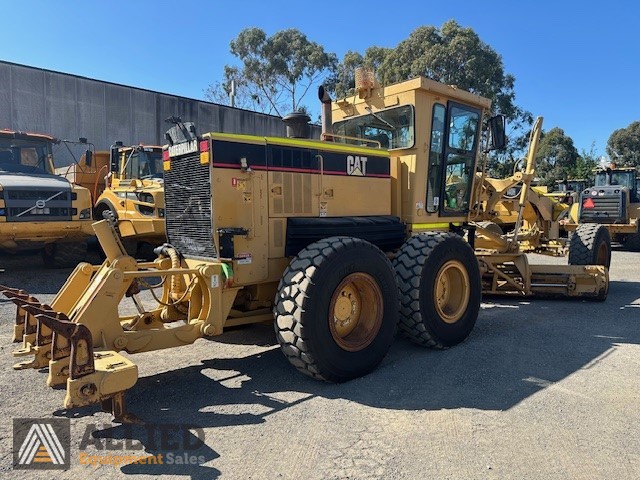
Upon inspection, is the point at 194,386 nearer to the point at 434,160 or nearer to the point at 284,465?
the point at 284,465

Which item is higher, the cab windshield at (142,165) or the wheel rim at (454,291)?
the cab windshield at (142,165)

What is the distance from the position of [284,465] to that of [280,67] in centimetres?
3431

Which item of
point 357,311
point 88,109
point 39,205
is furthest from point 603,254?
point 88,109

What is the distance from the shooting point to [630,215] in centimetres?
1628

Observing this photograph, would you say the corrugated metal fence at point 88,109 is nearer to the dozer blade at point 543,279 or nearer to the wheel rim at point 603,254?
the wheel rim at point 603,254

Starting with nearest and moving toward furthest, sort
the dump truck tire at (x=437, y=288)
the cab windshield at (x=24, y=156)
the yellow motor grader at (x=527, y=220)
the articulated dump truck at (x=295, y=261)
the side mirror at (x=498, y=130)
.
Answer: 1. the articulated dump truck at (x=295, y=261)
2. the dump truck tire at (x=437, y=288)
3. the side mirror at (x=498, y=130)
4. the yellow motor grader at (x=527, y=220)
5. the cab windshield at (x=24, y=156)

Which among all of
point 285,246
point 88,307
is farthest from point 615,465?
point 88,307

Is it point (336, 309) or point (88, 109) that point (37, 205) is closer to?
point (336, 309)

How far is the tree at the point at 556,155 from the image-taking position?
39688 mm

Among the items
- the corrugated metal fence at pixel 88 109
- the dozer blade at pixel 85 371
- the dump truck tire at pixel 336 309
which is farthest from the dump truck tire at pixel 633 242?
the dozer blade at pixel 85 371

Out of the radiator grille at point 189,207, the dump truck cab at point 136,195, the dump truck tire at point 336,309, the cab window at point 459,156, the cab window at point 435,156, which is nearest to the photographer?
the dump truck tire at point 336,309

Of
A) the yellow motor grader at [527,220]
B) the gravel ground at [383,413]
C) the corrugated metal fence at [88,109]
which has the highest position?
the corrugated metal fence at [88,109]

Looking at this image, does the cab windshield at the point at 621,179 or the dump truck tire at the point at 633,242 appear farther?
the cab windshield at the point at 621,179

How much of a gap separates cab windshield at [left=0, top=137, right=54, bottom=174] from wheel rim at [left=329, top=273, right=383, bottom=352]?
891 cm
